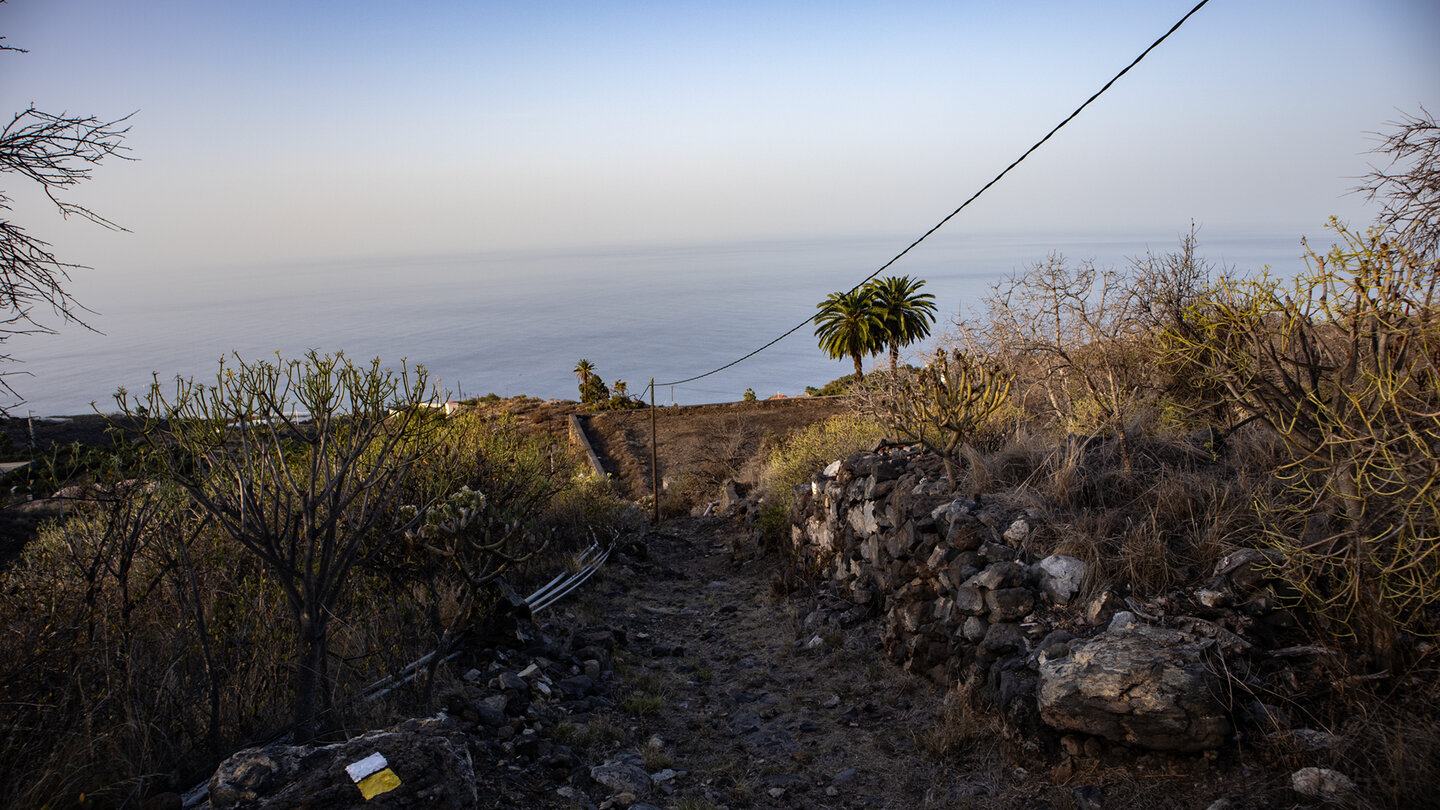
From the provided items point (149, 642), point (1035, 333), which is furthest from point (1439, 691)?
point (1035, 333)

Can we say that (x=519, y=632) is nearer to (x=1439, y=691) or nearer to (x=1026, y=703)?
(x=1026, y=703)

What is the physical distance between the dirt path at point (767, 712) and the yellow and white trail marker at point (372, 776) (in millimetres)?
1630

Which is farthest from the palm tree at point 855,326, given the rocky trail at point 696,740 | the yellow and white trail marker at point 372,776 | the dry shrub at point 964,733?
the yellow and white trail marker at point 372,776

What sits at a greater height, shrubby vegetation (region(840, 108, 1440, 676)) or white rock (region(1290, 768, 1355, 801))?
shrubby vegetation (region(840, 108, 1440, 676))

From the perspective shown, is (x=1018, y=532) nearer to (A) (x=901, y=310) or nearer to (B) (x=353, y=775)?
(B) (x=353, y=775)

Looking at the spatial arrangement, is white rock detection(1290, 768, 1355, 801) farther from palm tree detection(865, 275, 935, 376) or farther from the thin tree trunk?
palm tree detection(865, 275, 935, 376)

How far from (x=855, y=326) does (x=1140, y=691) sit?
25.8 metres

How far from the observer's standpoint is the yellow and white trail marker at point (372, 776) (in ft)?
13.0

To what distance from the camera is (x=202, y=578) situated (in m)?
6.50

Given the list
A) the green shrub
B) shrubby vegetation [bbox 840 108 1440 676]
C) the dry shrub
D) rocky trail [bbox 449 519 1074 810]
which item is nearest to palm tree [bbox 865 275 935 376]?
the green shrub

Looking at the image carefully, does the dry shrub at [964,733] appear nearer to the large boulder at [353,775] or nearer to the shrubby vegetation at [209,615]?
the large boulder at [353,775]

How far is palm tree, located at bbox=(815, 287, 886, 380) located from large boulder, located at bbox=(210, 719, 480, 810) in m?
26.4

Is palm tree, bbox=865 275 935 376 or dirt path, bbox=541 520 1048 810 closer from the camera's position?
dirt path, bbox=541 520 1048 810

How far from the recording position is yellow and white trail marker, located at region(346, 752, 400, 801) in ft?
13.0
